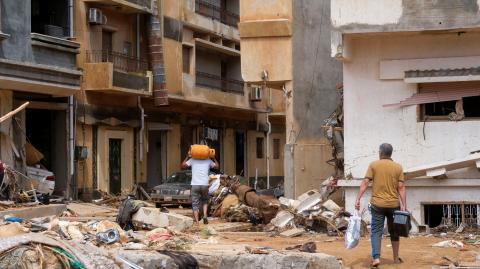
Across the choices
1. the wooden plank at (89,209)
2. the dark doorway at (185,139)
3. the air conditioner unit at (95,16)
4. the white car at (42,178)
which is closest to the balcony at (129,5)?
the air conditioner unit at (95,16)

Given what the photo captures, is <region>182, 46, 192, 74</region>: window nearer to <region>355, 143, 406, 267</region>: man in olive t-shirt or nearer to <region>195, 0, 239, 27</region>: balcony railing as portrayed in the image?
<region>195, 0, 239, 27</region>: balcony railing

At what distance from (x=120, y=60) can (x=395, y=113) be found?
56.2 feet

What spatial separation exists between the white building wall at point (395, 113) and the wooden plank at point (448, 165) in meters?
0.23

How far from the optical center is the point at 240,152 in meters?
43.0

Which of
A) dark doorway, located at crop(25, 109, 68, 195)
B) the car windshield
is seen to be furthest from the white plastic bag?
dark doorway, located at crop(25, 109, 68, 195)

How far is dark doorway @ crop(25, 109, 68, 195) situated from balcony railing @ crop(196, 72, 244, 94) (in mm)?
10115

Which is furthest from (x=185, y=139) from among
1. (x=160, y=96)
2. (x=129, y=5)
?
(x=129, y=5)

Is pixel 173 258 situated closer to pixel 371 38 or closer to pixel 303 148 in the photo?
pixel 371 38

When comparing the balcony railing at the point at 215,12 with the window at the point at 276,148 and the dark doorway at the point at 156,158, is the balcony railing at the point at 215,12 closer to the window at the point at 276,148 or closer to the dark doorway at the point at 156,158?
the dark doorway at the point at 156,158

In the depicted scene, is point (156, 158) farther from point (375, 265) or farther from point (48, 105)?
point (375, 265)

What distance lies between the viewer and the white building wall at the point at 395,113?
53.2 ft

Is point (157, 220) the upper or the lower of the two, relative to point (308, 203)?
lower

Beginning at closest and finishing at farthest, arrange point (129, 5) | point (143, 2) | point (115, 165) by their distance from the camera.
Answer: point (129, 5) → point (115, 165) → point (143, 2)

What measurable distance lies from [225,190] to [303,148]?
7.36ft
